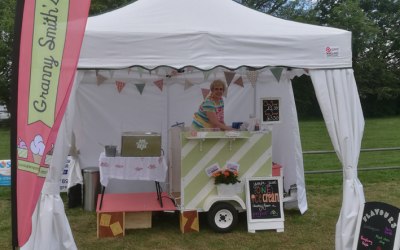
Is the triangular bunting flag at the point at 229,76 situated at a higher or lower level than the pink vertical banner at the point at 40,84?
higher

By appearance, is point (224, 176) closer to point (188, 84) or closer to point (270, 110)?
point (270, 110)

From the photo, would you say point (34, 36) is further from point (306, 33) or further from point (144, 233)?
point (144, 233)

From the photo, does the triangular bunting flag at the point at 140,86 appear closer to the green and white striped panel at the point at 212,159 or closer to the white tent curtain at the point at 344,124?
the green and white striped panel at the point at 212,159

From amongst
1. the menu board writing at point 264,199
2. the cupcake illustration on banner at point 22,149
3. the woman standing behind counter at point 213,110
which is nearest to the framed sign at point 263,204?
the menu board writing at point 264,199

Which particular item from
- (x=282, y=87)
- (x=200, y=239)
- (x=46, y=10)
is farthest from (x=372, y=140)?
(x=46, y=10)

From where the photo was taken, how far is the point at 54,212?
4.25 metres

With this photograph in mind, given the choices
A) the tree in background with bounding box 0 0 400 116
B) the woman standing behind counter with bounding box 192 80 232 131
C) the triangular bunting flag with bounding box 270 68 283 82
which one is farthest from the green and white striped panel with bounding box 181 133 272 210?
the tree in background with bounding box 0 0 400 116

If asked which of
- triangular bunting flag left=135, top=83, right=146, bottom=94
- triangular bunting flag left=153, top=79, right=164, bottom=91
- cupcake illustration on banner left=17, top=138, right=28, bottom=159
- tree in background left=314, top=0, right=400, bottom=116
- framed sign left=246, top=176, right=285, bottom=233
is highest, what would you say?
tree in background left=314, top=0, right=400, bottom=116

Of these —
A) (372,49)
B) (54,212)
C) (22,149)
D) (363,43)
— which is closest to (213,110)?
(54,212)

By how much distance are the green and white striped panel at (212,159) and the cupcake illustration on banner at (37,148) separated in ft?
7.78

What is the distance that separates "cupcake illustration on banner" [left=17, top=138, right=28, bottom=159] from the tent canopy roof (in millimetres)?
1079

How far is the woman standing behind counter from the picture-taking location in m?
5.68

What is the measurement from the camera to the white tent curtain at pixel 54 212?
13.5 feet

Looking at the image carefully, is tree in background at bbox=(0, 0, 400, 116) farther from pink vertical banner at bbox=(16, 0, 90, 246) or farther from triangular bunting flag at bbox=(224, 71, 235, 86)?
pink vertical banner at bbox=(16, 0, 90, 246)
